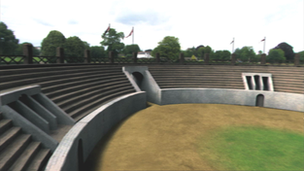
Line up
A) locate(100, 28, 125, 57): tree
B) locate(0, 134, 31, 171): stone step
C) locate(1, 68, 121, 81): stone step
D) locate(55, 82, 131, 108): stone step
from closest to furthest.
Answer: locate(0, 134, 31, 171): stone step < locate(1, 68, 121, 81): stone step < locate(55, 82, 131, 108): stone step < locate(100, 28, 125, 57): tree

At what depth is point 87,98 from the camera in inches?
426

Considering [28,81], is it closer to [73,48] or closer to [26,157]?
[26,157]

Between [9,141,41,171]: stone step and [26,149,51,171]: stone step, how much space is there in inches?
4.0

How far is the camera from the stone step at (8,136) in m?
4.90

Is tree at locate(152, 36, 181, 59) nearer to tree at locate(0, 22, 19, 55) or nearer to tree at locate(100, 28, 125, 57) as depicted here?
tree at locate(100, 28, 125, 57)

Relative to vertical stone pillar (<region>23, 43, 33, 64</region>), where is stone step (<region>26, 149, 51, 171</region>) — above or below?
below

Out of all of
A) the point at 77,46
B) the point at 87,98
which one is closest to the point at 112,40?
the point at 77,46

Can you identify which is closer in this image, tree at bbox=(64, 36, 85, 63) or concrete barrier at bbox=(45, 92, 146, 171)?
concrete barrier at bbox=(45, 92, 146, 171)

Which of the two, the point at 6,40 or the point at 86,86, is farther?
the point at 6,40

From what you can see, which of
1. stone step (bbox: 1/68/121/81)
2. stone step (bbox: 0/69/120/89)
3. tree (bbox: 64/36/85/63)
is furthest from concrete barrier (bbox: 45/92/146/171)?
tree (bbox: 64/36/85/63)

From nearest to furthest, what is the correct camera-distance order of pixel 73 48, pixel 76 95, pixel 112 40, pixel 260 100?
pixel 76 95
pixel 260 100
pixel 73 48
pixel 112 40

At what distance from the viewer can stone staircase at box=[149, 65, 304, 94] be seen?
1780 cm

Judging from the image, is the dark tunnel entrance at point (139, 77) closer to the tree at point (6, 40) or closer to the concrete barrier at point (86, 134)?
the concrete barrier at point (86, 134)

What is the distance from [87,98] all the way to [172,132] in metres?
5.87
